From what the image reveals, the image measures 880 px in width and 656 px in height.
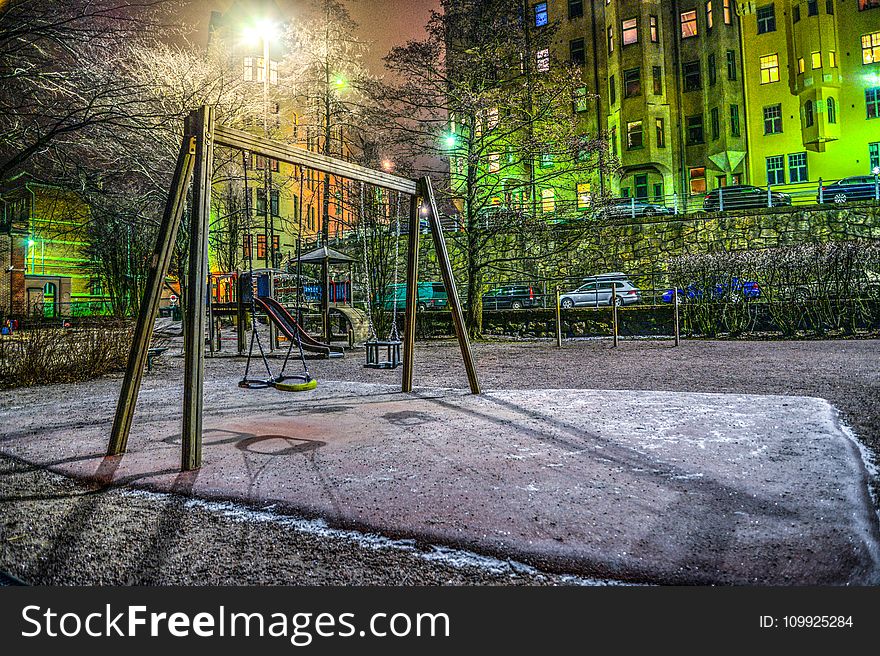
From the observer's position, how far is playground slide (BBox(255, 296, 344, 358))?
19.0 feet

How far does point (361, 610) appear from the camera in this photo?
170 cm

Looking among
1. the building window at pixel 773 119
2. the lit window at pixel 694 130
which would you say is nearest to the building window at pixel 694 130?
the lit window at pixel 694 130

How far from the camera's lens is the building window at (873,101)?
1383 inches

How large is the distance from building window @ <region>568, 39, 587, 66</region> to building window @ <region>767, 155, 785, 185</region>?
1482 centimetres

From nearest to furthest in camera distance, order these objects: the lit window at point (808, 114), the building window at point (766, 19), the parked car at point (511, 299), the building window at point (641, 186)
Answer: the parked car at point (511, 299), the lit window at point (808, 114), the building window at point (766, 19), the building window at point (641, 186)

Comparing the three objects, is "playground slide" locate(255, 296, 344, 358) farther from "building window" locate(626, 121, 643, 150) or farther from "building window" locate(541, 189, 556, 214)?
"building window" locate(626, 121, 643, 150)

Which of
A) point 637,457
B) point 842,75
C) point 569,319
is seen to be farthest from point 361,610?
point 842,75

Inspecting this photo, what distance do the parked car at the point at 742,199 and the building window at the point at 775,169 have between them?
11.6 m

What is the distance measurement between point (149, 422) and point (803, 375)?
25.4 ft

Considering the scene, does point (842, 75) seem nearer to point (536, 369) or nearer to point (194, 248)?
point (536, 369)

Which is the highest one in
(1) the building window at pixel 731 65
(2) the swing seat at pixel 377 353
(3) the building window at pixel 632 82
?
(1) the building window at pixel 731 65

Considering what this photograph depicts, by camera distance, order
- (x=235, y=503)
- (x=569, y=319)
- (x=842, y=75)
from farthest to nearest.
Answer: (x=842, y=75) → (x=569, y=319) → (x=235, y=503)

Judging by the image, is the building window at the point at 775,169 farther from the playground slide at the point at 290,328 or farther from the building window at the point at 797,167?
the playground slide at the point at 290,328

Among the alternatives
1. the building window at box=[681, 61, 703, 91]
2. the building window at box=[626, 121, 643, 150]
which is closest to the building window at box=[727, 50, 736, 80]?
the building window at box=[681, 61, 703, 91]
